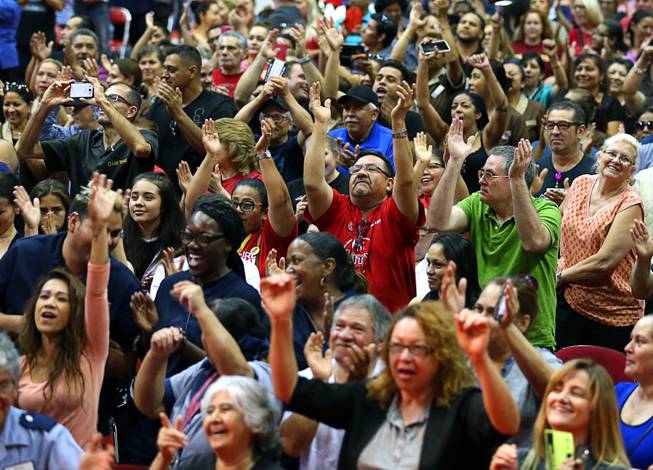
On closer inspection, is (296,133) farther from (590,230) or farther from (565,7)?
(565,7)

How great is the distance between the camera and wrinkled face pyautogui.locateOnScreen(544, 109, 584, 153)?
792 cm

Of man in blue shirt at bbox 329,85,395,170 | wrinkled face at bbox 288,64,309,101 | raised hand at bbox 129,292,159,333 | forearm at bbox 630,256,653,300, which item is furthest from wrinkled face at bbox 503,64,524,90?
raised hand at bbox 129,292,159,333

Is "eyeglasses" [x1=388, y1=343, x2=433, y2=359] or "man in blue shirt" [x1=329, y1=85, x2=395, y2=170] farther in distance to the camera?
"man in blue shirt" [x1=329, y1=85, x2=395, y2=170]

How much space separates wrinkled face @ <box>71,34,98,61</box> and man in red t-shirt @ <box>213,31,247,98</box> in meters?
0.96

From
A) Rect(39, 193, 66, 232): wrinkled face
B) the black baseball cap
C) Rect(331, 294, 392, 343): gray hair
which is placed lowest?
Rect(39, 193, 66, 232): wrinkled face

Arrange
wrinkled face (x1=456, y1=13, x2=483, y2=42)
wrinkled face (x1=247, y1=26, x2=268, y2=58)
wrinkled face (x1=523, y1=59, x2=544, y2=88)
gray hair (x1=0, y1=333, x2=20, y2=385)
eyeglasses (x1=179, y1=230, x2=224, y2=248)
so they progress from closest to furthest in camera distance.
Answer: gray hair (x1=0, y1=333, x2=20, y2=385) < eyeglasses (x1=179, y1=230, x2=224, y2=248) < wrinkled face (x1=523, y1=59, x2=544, y2=88) < wrinkled face (x1=247, y1=26, x2=268, y2=58) < wrinkled face (x1=456, y1=13, x2=483, y2=42)

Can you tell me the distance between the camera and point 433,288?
6.30 meters

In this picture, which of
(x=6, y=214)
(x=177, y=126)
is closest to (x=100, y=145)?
(x=177, y=126)

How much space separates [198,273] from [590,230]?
6.70 ft

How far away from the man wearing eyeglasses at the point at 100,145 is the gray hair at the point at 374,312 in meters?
3.02

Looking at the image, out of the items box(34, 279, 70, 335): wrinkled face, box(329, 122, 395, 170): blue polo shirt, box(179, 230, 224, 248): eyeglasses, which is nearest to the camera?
box(34, 279, 70, 335): wrinkled face

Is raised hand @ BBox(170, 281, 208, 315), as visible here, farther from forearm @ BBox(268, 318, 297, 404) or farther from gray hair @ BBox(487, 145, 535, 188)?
gray hair @ BBox(487, 145, 535, 188)

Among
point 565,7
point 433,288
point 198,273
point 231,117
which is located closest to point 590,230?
point 433,288

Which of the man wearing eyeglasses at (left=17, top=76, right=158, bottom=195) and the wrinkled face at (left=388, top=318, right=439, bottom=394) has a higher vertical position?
the wrinkled face at (left=388, top=318, right=439, bottom=394)
